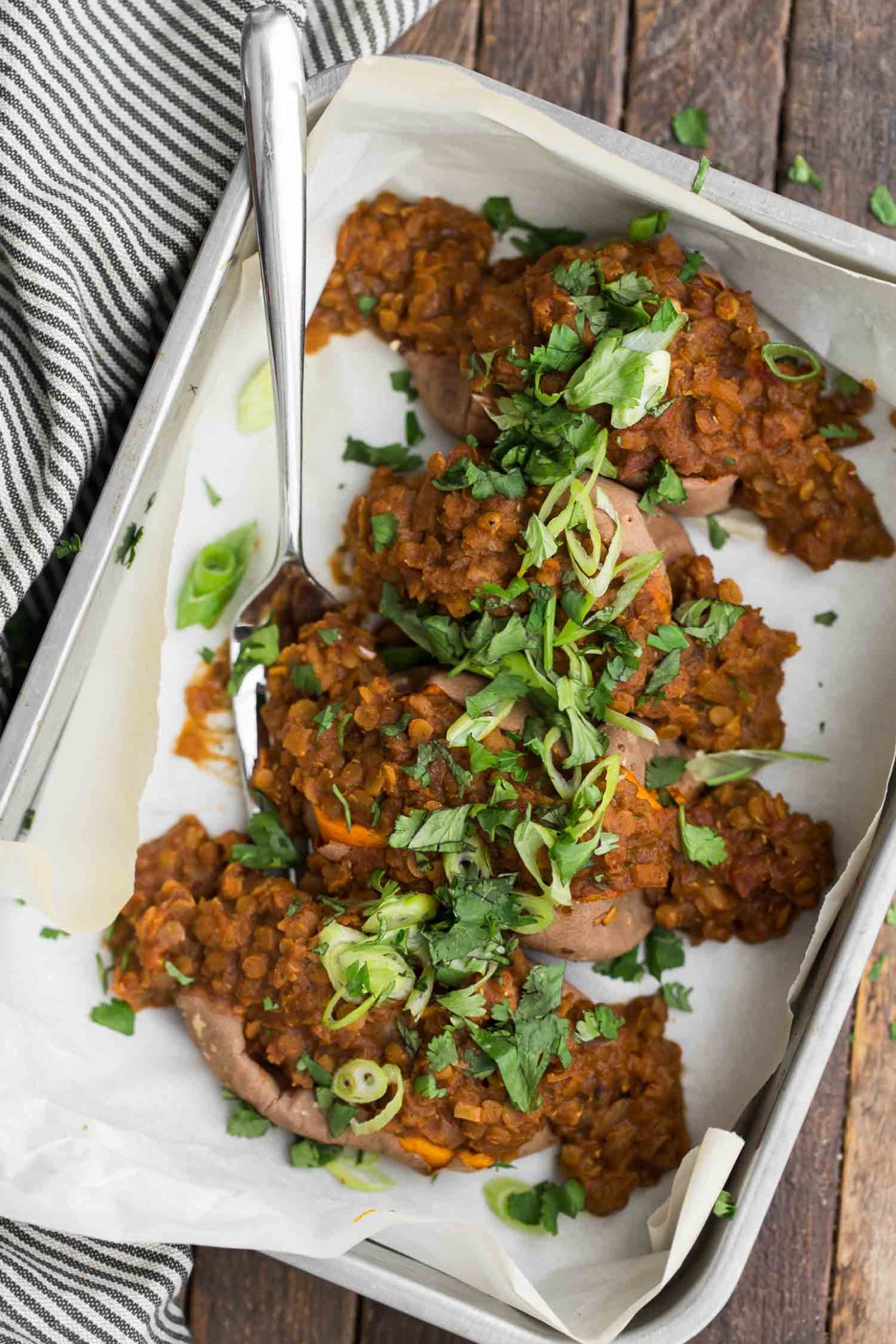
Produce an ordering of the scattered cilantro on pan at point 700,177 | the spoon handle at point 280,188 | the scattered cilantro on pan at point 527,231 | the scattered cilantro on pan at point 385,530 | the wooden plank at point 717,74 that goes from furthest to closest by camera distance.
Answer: the wooden plank at point 717,74
the scattered cilantro on pan at point 527,231
the scattered cilantro on pan at point 385,530
the scattered cilantro on pan at point 700,177
the spoon handle at point 280,188

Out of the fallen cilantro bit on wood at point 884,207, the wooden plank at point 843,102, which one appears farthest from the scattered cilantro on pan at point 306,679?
the fallen cilantro bit on wood at point 884,207

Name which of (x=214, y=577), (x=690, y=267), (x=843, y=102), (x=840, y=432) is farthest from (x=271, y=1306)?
(x=843, y=102)

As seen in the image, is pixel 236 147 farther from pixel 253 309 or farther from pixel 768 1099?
pixel 768 1099

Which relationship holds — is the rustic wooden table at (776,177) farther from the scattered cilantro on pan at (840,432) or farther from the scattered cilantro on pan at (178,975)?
the scattered cilantro on pan at (178,975)

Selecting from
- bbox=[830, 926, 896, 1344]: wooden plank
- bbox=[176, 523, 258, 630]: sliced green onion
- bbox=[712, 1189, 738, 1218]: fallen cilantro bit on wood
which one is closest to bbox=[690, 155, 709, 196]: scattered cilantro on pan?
bbox=[176, 523, 258, 630]: sliced green onion

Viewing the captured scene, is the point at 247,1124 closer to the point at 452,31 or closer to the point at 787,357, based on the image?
the point at 787,357

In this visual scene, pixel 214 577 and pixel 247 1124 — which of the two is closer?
pixel 247 1124
